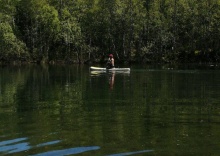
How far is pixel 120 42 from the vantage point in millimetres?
85312

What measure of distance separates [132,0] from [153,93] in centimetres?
6093

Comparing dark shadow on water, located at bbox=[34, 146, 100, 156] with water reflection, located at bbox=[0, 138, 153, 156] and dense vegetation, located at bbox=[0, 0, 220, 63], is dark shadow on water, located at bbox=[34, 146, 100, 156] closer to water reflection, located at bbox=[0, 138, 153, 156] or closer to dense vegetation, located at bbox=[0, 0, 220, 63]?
water reflection, located at bbox=[0, 138, 153, 156]

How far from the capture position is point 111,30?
83.1 metres

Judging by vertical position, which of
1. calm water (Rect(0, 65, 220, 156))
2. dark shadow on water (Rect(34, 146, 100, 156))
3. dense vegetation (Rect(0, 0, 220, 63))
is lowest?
dark shadow on water (Rect(34, 146, 100, 156))

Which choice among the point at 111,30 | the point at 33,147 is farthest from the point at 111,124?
the point at 111,30

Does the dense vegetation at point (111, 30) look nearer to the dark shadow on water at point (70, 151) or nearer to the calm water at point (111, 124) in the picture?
the calm water at point (111, 124)

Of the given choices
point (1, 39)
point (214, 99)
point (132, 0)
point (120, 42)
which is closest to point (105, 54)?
point (120, 42)

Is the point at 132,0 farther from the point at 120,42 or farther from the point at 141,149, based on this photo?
the point at 141,149

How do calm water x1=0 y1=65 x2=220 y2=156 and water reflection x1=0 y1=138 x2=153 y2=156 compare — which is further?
calm water x1=0 y1=65 x2=220 y2=156

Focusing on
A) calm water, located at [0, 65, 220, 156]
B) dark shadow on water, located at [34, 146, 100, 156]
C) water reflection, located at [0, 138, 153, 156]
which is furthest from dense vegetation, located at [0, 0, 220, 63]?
dark shadow on water, located at [34, 146, 100, 156]

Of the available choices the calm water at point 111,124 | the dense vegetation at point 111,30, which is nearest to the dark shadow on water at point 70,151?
the calm water at point 111,124

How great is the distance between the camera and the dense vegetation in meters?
79.8

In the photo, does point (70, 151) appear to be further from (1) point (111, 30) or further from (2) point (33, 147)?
(1) point (111, 30)

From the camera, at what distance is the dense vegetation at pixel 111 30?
262ft
